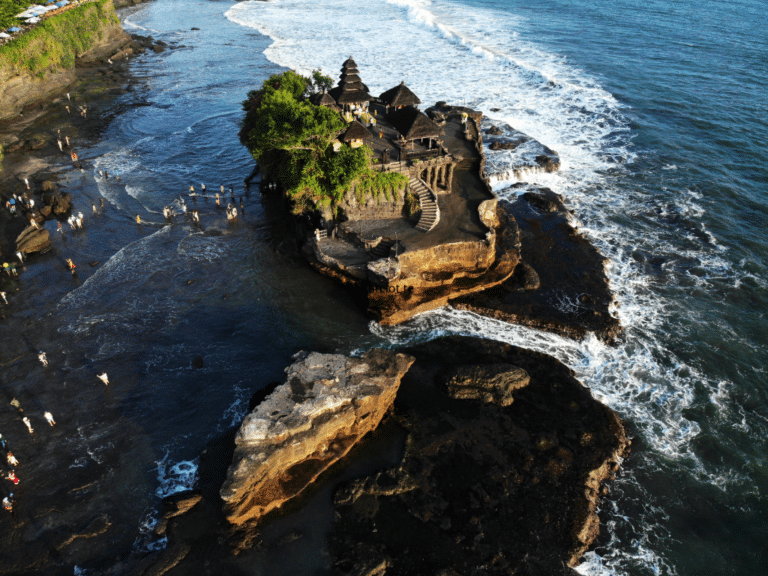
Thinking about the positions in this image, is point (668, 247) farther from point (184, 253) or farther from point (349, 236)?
point (184, 253)

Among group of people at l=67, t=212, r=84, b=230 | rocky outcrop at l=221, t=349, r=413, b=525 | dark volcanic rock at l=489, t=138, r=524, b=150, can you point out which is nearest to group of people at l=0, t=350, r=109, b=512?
rocky outcrop at l=221, t=349, r=413, b=525

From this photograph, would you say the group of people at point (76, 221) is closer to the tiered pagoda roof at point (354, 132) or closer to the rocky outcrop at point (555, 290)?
the tiered pagoda roof at point (354, 132)

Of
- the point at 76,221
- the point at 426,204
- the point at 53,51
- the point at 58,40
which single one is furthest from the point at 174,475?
the point at 58,40

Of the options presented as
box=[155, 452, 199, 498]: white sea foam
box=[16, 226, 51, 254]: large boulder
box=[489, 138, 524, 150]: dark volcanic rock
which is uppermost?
box=[489, 138, 524, 150]: dark volcanic rock

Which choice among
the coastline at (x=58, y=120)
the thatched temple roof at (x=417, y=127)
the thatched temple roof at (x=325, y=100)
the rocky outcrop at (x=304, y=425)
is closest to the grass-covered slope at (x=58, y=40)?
the coastline at (x=58, y=120)

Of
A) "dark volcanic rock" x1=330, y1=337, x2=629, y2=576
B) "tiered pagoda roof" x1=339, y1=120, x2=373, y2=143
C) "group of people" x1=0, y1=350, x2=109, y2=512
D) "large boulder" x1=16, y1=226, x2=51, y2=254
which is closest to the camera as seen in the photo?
"dark volcanic rock" x1=330, y1=337, x2=629, y2=576

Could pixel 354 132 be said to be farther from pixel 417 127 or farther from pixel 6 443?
pixel 6 443

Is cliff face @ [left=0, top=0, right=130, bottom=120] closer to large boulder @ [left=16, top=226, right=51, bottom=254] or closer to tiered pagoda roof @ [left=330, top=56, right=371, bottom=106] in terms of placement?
large boulder @ [left=16, top=226, right=51, bottom=254]
